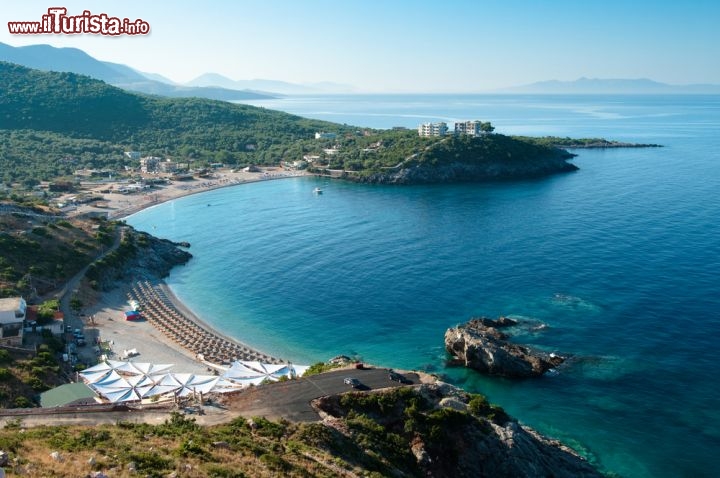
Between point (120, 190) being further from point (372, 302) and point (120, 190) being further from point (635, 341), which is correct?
point (635, 341)

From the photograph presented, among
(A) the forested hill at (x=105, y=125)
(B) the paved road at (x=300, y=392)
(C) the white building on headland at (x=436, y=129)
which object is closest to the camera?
(B) the paved road at (x=300, y=392)

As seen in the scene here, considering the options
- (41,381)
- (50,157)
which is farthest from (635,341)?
(50,157)

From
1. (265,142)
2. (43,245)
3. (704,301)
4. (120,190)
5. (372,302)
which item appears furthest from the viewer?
(265,142)

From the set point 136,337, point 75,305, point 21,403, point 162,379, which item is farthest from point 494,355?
point 75,305

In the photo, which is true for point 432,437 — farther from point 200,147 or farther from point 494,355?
point 200,147

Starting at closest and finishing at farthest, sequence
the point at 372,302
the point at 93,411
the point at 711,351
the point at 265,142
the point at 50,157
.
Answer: the point at 93,411 → the point at 711,351 → the point at 372,302 → the point at 50,157 → the point at 265,142

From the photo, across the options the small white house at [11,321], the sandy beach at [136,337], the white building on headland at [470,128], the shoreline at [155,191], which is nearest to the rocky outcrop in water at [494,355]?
the sandy beach at [136,337]

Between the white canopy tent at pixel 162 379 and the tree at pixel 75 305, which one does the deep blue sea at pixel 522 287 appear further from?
the tree at pixel 75 305
